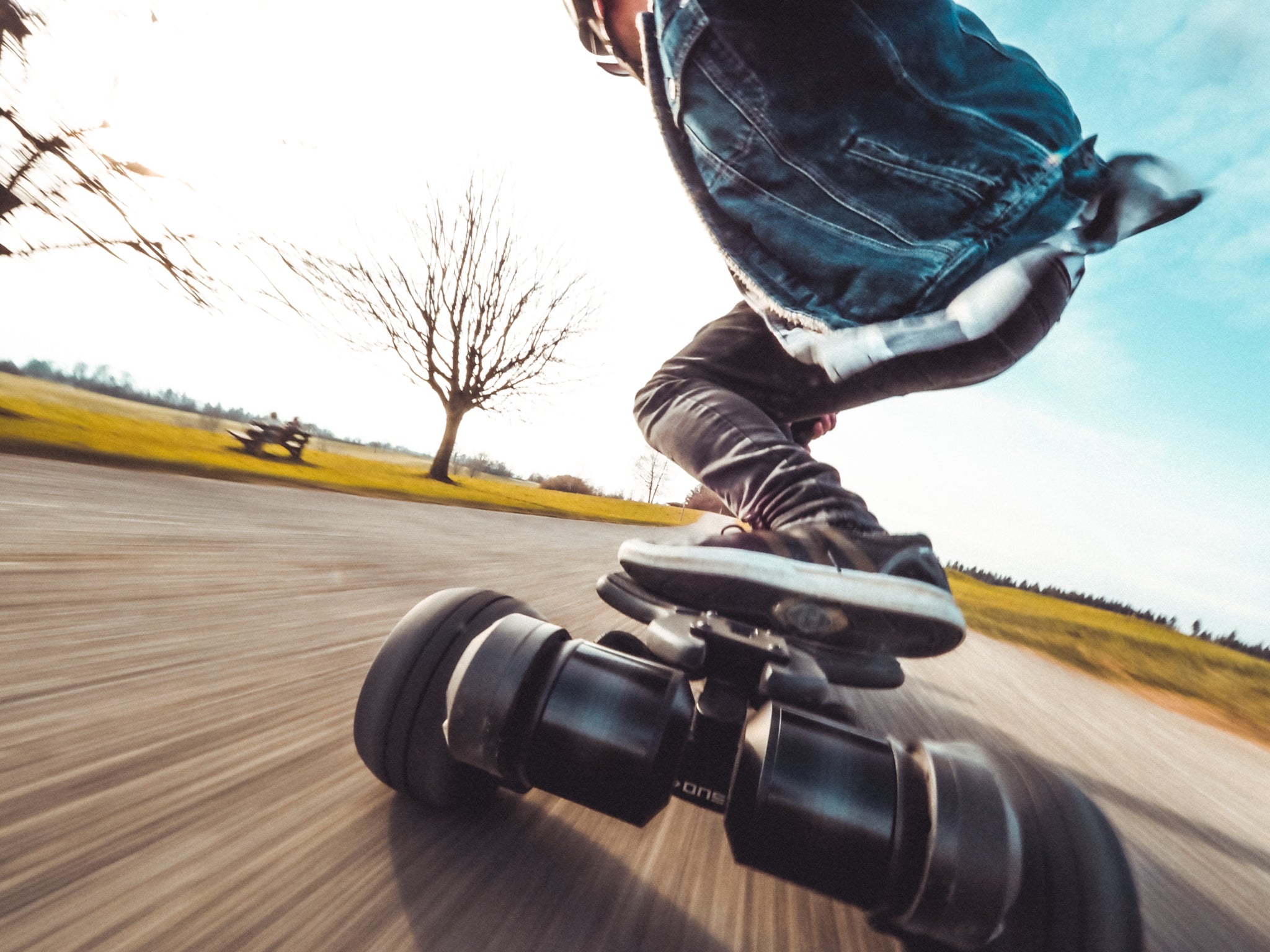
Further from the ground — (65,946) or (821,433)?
(821,433)

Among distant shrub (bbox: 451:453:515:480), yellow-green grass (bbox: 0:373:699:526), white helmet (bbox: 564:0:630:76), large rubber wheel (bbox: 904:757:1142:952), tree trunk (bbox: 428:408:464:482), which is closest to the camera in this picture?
large rubber wheel (bbox: 904:757:1142:952)

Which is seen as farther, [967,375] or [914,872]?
[967,375]

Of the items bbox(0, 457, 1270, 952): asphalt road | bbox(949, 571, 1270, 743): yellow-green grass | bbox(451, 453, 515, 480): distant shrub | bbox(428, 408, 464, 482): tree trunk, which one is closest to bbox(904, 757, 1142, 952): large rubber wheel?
bbox(0, 457, 1270, 952): asphalt road

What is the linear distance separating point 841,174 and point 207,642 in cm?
110

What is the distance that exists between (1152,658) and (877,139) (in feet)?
14.3

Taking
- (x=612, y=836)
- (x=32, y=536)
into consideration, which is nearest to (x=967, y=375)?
(x=612, y=836)

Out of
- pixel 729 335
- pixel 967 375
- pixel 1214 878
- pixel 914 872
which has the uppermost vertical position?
pixel 729 335

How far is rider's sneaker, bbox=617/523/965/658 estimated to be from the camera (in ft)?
1.94

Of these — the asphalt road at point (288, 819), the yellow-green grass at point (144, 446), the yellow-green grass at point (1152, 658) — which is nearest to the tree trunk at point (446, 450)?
the yellow-green grass at point (144, 446)

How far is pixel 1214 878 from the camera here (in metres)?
0.82

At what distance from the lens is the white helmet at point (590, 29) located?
0.87 m

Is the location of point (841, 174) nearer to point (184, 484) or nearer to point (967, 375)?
point (967, 375)

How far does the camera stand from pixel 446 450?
482 inches

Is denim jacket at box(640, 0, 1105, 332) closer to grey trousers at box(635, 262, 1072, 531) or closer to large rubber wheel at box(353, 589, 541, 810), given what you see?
grey trousers at box(635, 262, 1072, 531)
